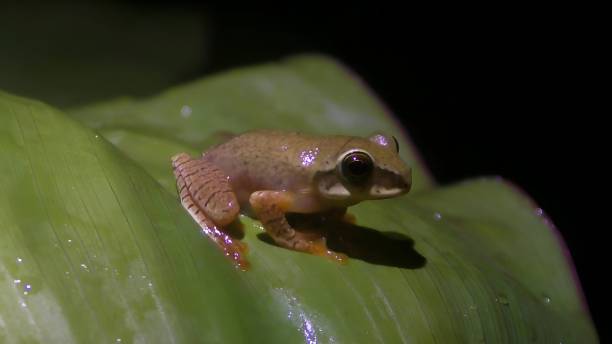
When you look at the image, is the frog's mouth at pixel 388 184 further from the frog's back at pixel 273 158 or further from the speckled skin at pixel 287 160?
the frog's back at pixel 273 158

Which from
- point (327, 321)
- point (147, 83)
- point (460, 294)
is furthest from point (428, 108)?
point (327, 321)

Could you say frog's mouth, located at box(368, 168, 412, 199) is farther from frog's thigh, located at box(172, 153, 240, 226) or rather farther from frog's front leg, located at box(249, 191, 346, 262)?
frog's thigh, located at box(172, 153, 240, 226)

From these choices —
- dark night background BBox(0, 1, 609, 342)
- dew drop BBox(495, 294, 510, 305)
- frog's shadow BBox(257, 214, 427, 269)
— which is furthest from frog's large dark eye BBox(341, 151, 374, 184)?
dark night background BBox(0, 1, 609, 342)

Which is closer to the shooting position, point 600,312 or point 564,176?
point 600,312

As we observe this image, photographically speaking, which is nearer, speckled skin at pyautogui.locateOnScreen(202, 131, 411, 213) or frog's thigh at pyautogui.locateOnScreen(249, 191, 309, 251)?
frog's thigh at pyautogui.locateOnScreen(249, 191, 309, 251)

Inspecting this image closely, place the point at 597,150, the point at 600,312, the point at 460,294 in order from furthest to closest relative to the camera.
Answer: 1. the point at 597,150
2. the point at 600,312
3. the point at 460,294

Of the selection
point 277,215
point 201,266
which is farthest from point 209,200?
point 201,266

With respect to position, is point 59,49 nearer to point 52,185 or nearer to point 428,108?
point 52,185
